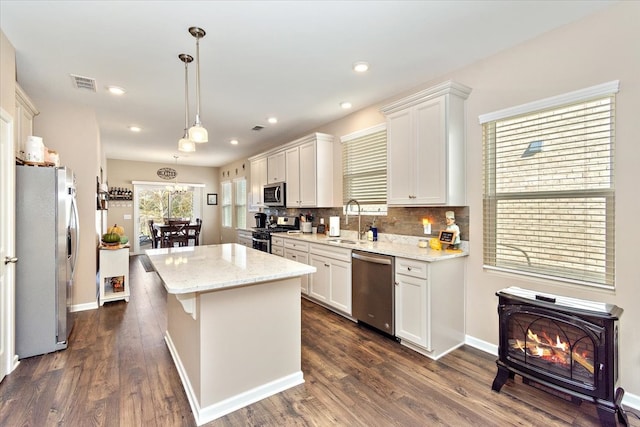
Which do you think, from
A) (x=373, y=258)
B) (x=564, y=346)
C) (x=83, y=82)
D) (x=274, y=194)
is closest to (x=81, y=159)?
(x=83, y=82)

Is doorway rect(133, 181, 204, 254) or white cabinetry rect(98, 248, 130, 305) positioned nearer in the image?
white cabinetry rect(98, 248, 130, 305)

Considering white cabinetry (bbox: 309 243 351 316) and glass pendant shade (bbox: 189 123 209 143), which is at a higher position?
glass pendant shade (bbox: 189 123 209 143)

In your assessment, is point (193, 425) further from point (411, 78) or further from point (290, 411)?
point (411, 78)

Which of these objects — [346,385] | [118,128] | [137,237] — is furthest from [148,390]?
[137,237]

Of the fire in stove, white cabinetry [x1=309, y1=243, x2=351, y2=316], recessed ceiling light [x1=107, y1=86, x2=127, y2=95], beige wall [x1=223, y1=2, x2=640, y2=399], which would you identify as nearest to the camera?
the fire in stove

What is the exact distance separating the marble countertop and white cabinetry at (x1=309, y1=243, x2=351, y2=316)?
1084 mm

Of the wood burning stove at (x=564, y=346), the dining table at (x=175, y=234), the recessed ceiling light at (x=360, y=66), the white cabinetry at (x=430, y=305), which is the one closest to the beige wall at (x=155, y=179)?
the dining table at (x=175, y=234)

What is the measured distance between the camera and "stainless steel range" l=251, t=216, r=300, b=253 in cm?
495

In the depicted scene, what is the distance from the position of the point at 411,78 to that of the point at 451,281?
→ 2063 millimetres

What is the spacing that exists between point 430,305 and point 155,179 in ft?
27.4

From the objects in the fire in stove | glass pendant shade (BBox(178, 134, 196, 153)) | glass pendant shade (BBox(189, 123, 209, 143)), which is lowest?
the fire in stove

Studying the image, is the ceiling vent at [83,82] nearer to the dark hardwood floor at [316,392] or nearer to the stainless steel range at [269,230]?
the dark hardwood floor at [316,392]

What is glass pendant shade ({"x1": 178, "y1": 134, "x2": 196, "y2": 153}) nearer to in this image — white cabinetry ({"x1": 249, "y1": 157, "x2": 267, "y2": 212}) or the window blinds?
the window blinds

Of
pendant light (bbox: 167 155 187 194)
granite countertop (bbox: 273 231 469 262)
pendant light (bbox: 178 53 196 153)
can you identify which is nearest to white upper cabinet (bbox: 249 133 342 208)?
granite countertop (bbox: 273 231 469 262)
